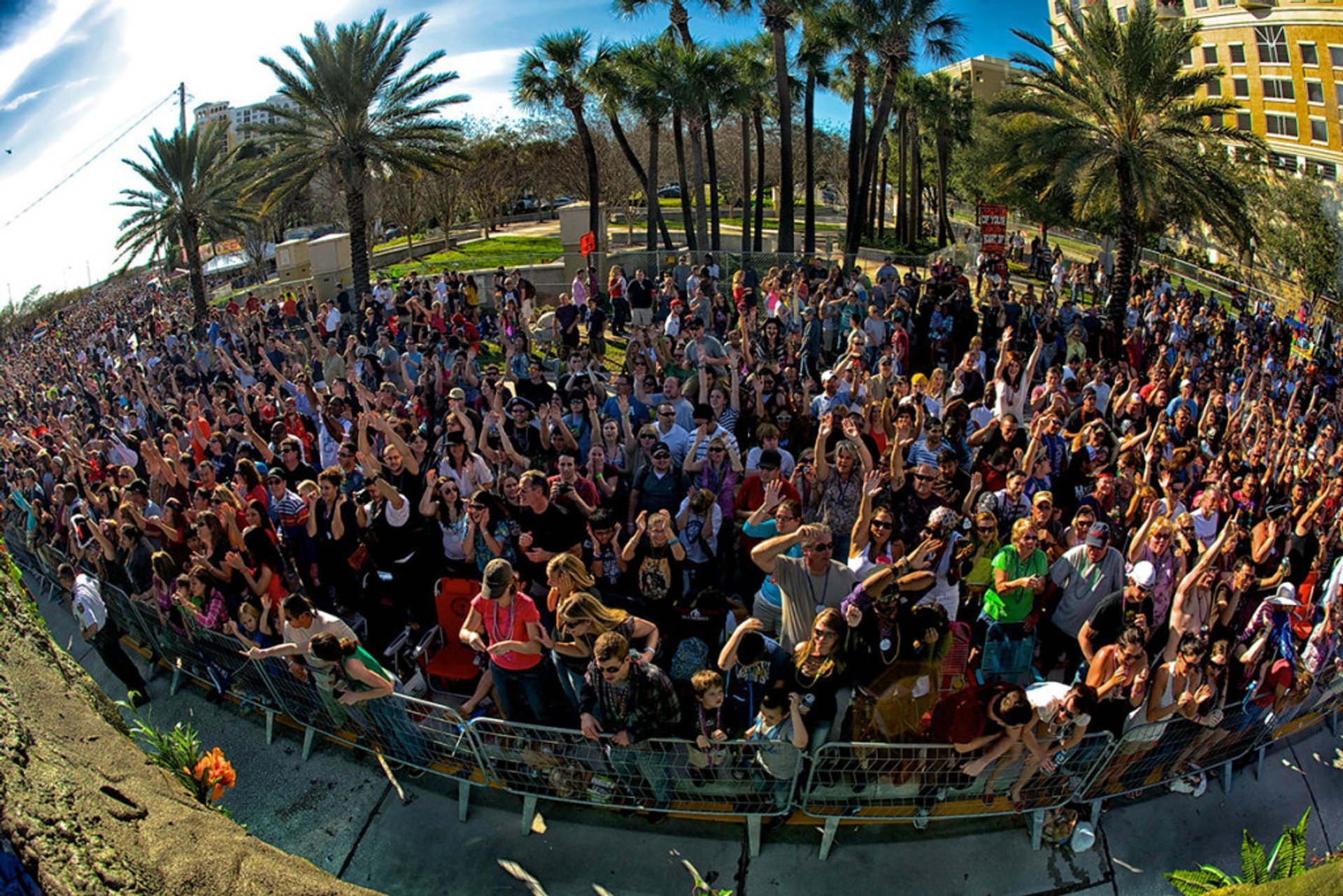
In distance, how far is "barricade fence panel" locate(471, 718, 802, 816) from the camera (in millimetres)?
4773

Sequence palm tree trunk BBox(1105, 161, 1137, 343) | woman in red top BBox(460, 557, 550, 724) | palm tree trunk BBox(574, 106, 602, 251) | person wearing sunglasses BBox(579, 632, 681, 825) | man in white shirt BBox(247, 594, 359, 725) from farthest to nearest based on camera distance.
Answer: palm tree trunk BBox(574, 106, 602, 251), palm tree trunk BBox(1105, 161, 1137, 343), man in white shirt BBox(247, 594, 359, 725), woman in red top BBox(460, 557, 550, 724), person wearing sunglasses BBox(579, 632, 681, 825)

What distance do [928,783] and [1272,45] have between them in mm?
55175

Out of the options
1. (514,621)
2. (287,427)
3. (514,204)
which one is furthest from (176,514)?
(514,204)

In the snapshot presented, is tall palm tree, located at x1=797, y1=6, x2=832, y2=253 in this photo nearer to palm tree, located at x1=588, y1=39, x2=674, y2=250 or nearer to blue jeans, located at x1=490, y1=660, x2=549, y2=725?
palm tree, located at x1=588, y1=39, x2=674, y2=250

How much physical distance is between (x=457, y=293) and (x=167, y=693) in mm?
12203

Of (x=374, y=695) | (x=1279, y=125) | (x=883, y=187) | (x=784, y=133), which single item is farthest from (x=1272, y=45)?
(x=374, y=695)

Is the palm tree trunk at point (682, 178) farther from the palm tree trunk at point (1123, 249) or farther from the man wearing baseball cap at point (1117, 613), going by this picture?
the man wearing baseball cap at point (1117, 613)

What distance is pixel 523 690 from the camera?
5.43 m

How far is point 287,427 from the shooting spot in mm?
9727

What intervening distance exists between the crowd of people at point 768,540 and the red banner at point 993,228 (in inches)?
242

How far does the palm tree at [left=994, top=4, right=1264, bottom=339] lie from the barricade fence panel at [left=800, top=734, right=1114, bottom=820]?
14.2 meters

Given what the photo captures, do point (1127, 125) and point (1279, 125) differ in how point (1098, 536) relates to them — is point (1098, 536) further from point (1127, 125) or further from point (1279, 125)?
point (1279, 125)

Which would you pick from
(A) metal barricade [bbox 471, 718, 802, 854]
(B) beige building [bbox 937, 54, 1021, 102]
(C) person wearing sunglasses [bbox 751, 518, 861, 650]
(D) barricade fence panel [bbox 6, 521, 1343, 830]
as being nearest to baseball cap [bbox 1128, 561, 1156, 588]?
(D) barricade fence panel [bbox 6, 521, 1343, 830]

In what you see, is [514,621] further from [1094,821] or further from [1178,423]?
[1178,423]
